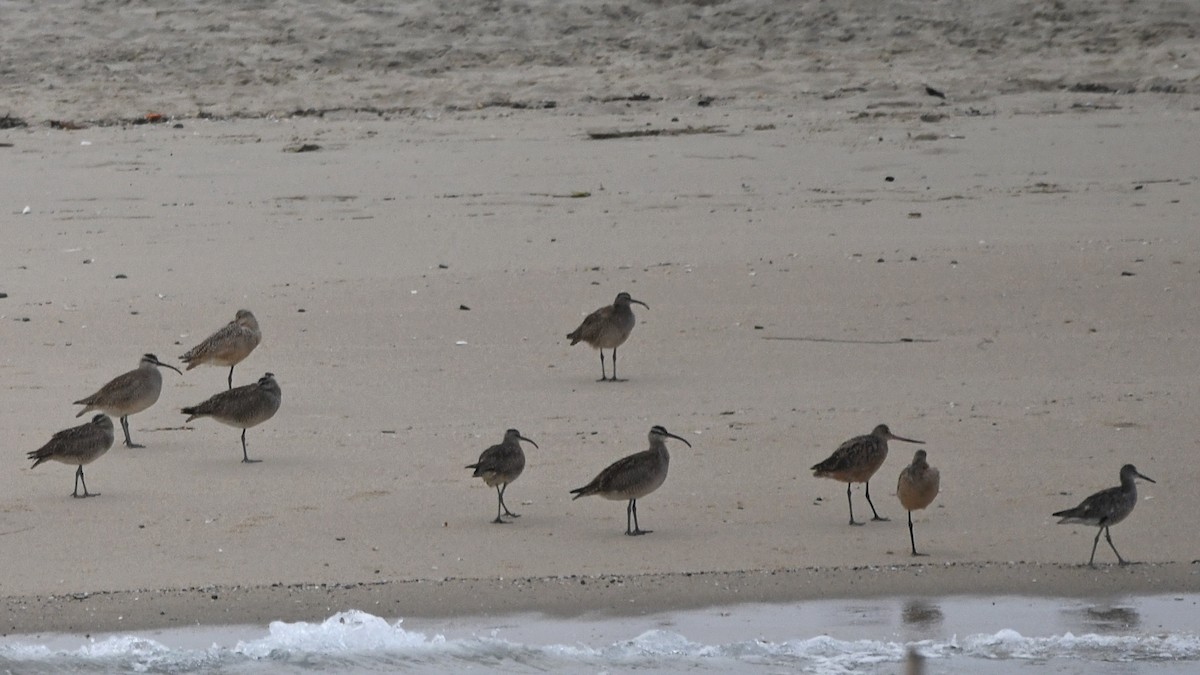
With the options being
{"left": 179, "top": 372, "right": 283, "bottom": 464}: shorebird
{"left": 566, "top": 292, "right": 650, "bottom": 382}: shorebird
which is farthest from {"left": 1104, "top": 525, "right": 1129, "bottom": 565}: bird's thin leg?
{"left": 179, "top": 372, "right": 283, "bottom": 464}: shorebird

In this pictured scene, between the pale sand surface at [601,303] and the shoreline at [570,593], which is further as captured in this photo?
the pale sand surface at [601,303]

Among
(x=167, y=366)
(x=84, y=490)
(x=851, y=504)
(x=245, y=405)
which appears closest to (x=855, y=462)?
(x=851, y=504)

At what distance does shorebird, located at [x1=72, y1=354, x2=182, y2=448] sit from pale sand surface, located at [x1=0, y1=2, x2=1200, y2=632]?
0.18 meters

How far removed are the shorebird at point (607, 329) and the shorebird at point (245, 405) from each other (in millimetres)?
1785

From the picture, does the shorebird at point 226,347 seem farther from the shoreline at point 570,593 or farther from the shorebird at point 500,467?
the shoreline at point 570,593

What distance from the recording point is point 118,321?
10578 mm

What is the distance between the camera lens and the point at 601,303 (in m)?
10.9

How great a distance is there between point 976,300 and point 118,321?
4.80 m

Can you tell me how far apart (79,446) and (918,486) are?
133 inches

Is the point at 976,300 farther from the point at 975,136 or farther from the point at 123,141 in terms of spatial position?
the point at 123,141

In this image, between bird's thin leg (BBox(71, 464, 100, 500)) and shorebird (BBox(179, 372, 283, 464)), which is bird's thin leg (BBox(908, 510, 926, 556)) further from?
bird's thin leg (BBox(71, 464, 100, 500))

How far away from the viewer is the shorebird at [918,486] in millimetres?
7012

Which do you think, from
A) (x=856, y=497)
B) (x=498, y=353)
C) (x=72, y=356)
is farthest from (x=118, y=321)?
Answer: (x=856, y=497)

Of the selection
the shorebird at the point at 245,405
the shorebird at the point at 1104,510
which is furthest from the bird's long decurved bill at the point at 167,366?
the shorebird at the point at 1104,510
